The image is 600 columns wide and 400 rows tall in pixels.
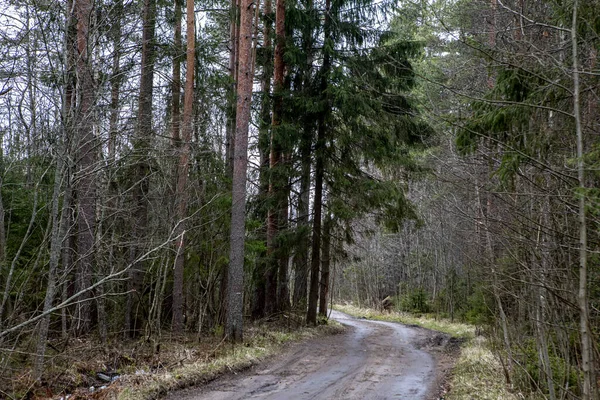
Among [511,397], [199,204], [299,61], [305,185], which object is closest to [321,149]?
[305,185]

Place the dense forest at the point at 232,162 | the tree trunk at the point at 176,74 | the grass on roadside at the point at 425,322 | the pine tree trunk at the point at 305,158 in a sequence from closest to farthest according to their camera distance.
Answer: the dense forest at the point at 232,162
the tree trunk at the point at 176,74
the pine tree trunk at the point at 305,158
the grass on roadside at the point at 425,322

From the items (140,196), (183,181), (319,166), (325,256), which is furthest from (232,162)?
(325,256)

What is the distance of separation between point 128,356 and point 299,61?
1017 cm

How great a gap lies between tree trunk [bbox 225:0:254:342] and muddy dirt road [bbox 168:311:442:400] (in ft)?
4.62

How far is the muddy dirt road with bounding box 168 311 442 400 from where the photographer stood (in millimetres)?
8039

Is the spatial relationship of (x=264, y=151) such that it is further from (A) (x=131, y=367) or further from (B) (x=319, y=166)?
(A) (x=131, y=367)

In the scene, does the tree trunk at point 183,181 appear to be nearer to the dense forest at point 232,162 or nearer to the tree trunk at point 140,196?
the dense forest at point 232,162

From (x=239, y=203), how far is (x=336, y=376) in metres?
4.58

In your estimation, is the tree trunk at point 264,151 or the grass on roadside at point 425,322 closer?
the tree trunk at point 264,151

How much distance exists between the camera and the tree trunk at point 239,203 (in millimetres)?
11930

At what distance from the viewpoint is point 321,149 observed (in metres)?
16.2

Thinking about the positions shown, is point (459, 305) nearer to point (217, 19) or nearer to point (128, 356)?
point (217, 19)

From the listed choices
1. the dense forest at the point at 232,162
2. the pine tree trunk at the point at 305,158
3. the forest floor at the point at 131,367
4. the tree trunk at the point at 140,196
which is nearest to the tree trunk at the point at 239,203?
the dense forest at the point at 232,162

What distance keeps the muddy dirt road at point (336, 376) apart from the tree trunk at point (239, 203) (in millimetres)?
1407
